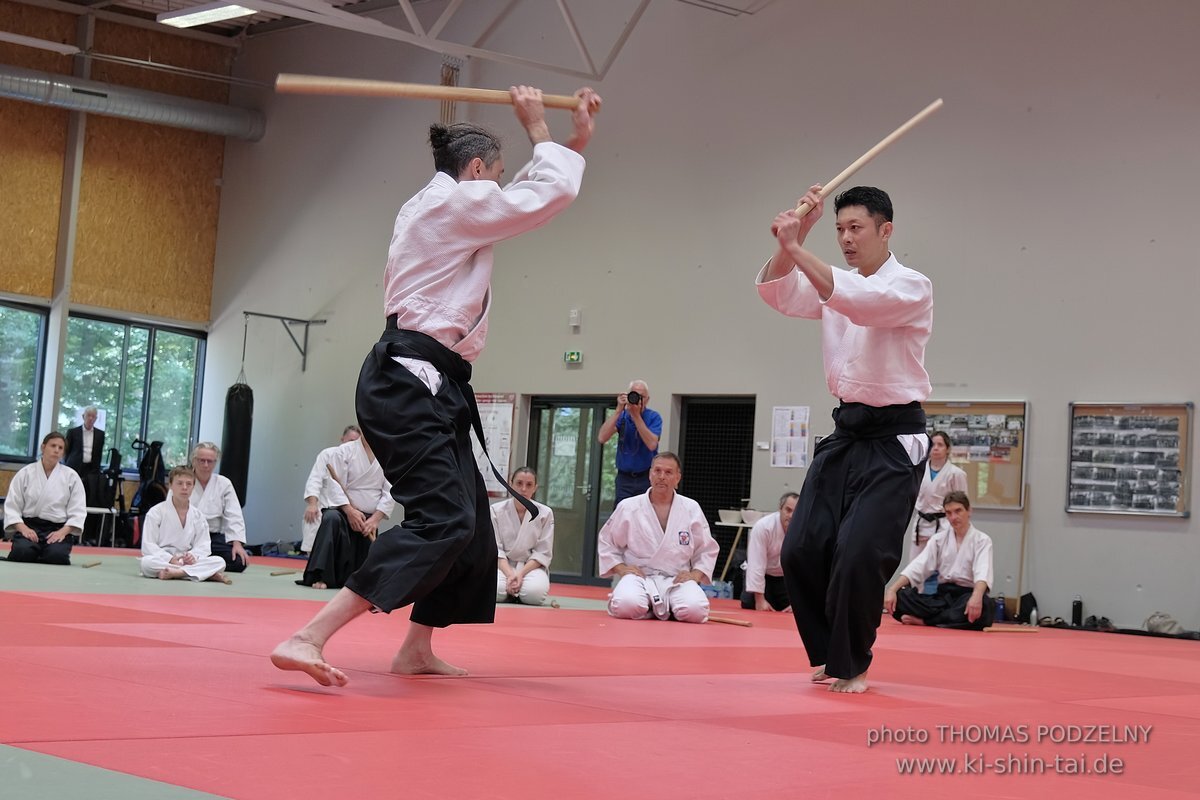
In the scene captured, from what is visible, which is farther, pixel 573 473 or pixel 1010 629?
pixel 573 473

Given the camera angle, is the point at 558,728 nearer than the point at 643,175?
Yes

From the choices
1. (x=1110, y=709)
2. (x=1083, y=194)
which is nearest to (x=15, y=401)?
(x=1083, y=194)

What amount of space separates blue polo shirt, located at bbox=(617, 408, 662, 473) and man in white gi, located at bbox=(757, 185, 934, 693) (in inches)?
259

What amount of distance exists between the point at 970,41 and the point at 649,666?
8329mm

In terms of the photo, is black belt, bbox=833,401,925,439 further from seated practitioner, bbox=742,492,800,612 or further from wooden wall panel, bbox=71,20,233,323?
wooden wall panel, bbox=71,20,233,323

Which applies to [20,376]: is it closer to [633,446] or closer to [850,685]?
[633,446]

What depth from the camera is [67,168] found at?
16297mm

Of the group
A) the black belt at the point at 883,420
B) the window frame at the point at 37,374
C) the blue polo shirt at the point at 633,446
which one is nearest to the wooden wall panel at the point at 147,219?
the window frame at the point at 37,374

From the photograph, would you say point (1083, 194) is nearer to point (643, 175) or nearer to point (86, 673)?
point (643, 175)

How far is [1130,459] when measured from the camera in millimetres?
9992

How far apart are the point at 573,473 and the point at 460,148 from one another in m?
10.2

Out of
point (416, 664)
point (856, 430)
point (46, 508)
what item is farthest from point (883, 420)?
point (46, 508)

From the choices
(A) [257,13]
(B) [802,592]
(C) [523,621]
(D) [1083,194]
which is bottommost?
(C) [523,621]

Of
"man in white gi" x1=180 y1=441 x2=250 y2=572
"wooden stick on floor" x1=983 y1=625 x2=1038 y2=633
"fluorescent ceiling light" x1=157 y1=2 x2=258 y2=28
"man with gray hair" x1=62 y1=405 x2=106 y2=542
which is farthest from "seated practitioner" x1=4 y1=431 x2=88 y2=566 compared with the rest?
"fluorescent ceiling light" x1=157 y1=2 x2=258 y2=28
